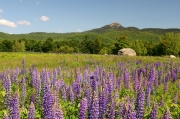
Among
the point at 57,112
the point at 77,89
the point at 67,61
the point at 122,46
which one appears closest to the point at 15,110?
the point at 57,112

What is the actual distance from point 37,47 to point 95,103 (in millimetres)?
113094

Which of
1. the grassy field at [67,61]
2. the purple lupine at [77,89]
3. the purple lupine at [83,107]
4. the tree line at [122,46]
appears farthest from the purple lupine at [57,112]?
the tree line at [122,46]

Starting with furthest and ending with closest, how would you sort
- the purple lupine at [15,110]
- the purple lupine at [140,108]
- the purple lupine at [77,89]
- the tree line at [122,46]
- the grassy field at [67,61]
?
the tree line at [122,46] → the grassy field at [67,61] → the purple lupine at [77,89] → the purple lupine at [140,108] → the purple lupine at [15,110]

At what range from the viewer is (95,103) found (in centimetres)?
369

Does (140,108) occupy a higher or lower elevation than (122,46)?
lower

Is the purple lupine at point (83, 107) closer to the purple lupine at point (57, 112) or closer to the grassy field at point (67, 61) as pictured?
the purple lupine at point (57, 112)

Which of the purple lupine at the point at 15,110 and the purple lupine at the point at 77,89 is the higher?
the purple lupine at the point at 15,110

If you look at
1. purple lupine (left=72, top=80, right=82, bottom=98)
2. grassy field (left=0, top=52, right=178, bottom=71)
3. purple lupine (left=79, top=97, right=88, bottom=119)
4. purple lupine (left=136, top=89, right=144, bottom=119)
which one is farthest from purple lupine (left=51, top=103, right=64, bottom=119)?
grassy field (left=0, top=52, right=178, bottom=71)

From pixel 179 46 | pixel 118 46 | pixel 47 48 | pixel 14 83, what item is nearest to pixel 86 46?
pixel 47 48

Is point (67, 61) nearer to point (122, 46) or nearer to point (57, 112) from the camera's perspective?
point (57, 112)

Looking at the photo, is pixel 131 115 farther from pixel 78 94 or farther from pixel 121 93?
pixel 121 93

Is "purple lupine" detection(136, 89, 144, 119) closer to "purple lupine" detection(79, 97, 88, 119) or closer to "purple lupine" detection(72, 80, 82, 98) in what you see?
"purple lupine" detection(79, 97, 88, 119)

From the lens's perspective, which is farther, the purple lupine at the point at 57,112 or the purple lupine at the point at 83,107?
the purple lupine at the point at 83,107

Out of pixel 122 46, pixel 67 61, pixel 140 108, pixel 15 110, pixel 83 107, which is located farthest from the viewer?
pixel 122 46
